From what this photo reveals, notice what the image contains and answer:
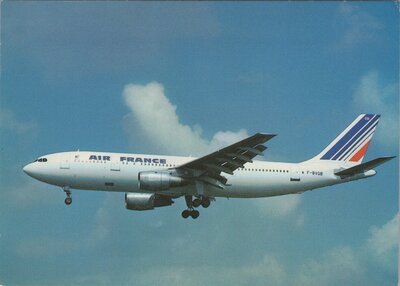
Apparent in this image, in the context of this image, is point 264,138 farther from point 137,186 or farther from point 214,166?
point 137,186

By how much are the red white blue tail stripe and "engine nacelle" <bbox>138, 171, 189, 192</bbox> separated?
11648 mm

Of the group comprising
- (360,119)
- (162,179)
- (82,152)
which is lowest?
(162,179)

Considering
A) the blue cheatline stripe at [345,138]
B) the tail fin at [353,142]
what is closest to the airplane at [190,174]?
the blue cheatline stripe at [345,138]

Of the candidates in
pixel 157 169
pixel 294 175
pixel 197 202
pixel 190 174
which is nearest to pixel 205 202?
pixel 197 202

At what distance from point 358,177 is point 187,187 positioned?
11.0m

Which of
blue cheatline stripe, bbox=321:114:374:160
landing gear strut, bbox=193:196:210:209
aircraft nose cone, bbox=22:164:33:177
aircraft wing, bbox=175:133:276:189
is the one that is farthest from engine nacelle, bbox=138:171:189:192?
blue cheatline stripe, bbox=321:114:374:160

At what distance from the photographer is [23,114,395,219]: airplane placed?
132 ft

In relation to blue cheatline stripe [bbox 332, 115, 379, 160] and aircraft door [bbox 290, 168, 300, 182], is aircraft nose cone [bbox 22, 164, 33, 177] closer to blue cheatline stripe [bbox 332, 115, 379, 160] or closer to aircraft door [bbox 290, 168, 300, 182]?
aircraft door [bbox 290, 168, 300, 182]

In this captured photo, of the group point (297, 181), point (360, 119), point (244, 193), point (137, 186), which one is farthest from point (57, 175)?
point (360, 119)

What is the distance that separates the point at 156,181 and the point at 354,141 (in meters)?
16.3

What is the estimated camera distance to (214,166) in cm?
4081

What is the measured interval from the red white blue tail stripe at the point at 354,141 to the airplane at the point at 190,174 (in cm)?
133

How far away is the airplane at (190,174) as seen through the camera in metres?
40.2

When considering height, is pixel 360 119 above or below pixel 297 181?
above
